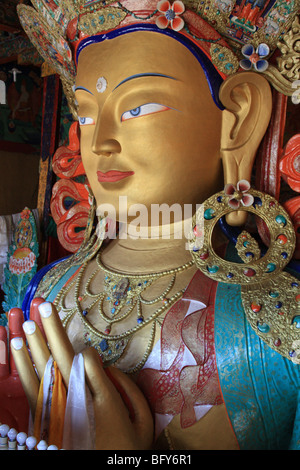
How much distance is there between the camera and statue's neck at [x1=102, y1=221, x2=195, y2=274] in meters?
1.78

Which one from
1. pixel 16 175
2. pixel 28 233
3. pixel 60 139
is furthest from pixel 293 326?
pixel 16 175

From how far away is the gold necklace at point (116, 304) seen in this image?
5.36 feet

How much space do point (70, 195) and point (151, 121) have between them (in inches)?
26.6

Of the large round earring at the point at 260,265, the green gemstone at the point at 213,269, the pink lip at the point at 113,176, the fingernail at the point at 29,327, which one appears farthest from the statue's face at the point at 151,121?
the fingernail at the point at 29,327

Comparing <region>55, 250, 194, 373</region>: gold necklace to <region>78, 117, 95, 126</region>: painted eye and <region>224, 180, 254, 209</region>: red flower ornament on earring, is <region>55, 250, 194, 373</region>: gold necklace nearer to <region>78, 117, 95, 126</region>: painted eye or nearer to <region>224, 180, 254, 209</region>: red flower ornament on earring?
<region>224, 180, 254, 209</region>: red flower ornament on earring

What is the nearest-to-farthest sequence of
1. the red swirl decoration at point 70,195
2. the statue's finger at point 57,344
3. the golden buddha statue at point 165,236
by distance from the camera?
the statue's finger at point 57,344 < the golden buddha statue at point 165,236 < the red swirl decoration at point 70,195

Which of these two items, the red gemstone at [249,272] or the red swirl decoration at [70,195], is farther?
the red swirl decoration at [70,195]

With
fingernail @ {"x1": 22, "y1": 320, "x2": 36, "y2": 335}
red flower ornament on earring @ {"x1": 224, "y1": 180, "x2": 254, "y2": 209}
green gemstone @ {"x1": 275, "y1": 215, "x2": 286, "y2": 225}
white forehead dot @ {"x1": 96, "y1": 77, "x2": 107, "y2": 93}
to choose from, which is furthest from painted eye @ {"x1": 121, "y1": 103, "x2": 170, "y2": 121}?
fingernail @ {"x1": 22, "y1": 320, "x2": 36, "y2": 335}

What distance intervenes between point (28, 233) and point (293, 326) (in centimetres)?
136

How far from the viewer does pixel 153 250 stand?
182cm

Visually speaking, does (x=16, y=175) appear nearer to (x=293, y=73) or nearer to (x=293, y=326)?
(x=293, y=73)

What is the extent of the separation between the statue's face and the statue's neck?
13 centimetres

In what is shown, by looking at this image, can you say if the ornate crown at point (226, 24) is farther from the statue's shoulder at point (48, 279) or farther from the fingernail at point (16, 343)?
the fingernail at point (16, 343)

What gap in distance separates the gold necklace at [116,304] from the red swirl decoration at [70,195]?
0.31m
